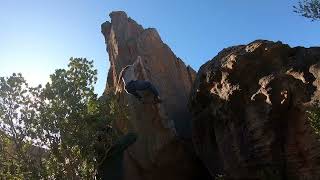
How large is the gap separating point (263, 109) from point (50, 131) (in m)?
10.2

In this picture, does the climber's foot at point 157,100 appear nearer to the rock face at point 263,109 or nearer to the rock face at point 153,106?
the rock face at point 153,106

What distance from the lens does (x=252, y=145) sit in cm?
2111

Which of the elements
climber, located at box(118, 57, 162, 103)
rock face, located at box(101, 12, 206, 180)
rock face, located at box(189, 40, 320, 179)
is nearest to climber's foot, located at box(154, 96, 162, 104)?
climber, located at box(118, 57, 162, 103)

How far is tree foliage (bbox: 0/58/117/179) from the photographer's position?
20141 millimetres

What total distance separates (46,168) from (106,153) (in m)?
3.28

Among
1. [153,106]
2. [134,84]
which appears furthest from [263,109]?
[153,106]

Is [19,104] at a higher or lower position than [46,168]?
higher

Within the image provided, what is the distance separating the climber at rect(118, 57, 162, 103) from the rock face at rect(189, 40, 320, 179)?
3.51 meters

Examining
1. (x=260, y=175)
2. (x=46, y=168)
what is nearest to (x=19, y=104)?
(x=46, y=168)

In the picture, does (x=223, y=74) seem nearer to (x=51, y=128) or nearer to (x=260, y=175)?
(x=260, y=175)

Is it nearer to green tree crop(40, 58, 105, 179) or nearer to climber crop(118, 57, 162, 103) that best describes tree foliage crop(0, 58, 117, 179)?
green tree crop(40, 58, 105, 179)

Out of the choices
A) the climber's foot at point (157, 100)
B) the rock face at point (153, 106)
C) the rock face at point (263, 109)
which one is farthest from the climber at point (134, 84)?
the rock face at point (263, 109)

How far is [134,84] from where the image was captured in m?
26.5

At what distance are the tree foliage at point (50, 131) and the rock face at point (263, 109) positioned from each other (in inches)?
285
